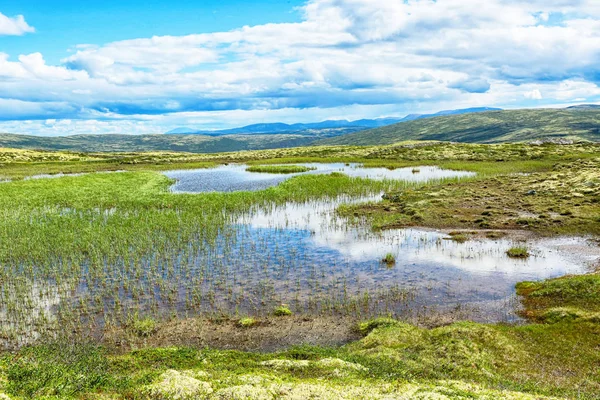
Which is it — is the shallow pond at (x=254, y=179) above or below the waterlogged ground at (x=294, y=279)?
above

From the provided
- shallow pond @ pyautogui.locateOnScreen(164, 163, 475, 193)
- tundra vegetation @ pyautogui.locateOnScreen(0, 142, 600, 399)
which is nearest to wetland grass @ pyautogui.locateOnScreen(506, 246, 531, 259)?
tundra vegetation @ pyautogui.locateOnScreen(0, 142, 600, 399)

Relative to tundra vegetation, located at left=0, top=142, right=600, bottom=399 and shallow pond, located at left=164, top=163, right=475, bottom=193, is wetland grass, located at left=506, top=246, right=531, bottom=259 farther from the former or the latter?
shallow pond, located at left=164, top=163, right=475, bottom=193

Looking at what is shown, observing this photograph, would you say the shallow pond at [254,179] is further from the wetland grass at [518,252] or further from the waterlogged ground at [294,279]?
the wetland grass at [518,252]

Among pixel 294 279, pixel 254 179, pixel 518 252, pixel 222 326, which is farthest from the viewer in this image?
pixel 254 179

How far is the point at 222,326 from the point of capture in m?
22.0

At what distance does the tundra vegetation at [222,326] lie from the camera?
12.9 meters

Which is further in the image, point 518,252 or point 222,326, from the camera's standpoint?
→ point 518,252

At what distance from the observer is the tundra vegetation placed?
12.9 metres

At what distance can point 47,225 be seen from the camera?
135ft

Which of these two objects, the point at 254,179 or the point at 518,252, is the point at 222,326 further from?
the point at 254,179

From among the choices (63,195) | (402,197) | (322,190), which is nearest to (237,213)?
(322,190)

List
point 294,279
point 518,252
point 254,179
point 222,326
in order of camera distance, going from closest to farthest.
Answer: point 222,326 → point 294,279 → point 518,252 → point 254,179

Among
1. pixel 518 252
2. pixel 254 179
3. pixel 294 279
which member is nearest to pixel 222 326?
pixel 294 279

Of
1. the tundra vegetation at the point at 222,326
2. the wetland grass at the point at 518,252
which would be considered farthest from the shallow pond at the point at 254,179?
the wetland grass at the point at 518,252
